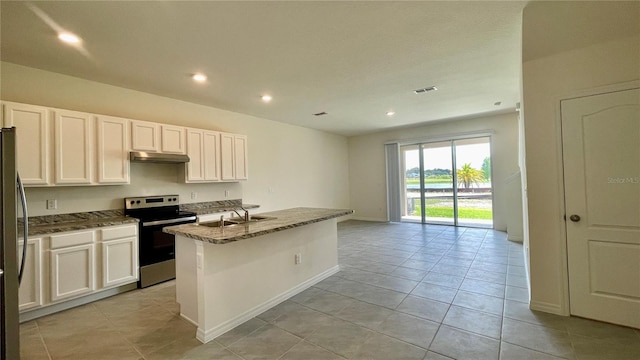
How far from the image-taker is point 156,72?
318cm

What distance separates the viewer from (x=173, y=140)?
154 inches

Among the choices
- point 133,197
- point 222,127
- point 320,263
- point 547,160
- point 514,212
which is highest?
point 222,127

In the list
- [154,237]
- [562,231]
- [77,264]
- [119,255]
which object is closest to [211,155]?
[154,237]

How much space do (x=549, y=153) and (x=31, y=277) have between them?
204 inches

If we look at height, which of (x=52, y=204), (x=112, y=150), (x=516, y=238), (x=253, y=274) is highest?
(x=112, y=150)

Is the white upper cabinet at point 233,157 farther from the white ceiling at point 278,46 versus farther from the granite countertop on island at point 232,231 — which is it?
the granite countertop on island at point 232,231

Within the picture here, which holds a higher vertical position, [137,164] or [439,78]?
[439,78]

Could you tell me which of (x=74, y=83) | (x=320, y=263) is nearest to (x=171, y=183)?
(x=74, y=83)

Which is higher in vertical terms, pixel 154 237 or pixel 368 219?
pixel 154 237

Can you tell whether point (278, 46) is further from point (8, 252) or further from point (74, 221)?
point (74, 221)

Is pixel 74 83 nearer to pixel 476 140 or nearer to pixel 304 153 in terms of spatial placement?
pixel 304 153

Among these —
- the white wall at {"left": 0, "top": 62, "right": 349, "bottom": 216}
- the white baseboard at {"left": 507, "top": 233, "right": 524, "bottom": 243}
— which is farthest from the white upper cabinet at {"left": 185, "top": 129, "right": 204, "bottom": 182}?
the white baseboard at {"left": 507, "top": 233, "right": 524, "bottom": 243}

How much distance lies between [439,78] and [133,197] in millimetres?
4602

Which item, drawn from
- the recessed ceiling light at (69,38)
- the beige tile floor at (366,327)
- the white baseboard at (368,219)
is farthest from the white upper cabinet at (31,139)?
the white baseboard at (368,219)
